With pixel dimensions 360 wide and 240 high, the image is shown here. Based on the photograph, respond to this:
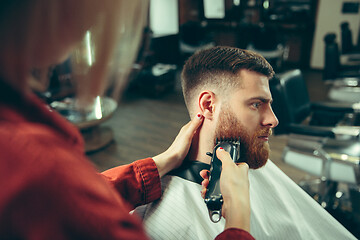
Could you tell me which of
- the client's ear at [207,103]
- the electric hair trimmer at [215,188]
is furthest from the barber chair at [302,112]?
the electric hair trimmer at [215,188]

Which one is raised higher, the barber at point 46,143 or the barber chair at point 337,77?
the barber at point 46,143

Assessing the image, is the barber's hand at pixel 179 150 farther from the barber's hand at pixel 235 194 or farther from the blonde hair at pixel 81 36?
the blonde hair at pixel 81 36

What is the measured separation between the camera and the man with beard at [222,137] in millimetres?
968

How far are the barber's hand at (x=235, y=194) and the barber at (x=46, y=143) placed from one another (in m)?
0.32

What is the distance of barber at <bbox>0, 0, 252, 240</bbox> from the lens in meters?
0.30

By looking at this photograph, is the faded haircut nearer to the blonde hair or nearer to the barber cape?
the barber cape

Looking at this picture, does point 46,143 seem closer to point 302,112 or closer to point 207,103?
point 207,103

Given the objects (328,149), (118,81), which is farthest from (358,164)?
(118,81)

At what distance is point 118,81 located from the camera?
493mm

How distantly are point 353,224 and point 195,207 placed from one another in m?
1.44

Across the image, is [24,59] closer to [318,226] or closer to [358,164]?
[318,226]

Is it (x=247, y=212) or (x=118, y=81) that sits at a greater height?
(x=118, y=81)

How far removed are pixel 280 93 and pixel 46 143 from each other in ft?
5.85

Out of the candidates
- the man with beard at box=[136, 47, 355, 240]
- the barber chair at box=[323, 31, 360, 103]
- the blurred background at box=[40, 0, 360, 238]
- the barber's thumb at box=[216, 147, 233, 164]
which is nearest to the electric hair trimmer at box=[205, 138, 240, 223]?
the barber's thumb at box=[216, 147, 233, 164]
